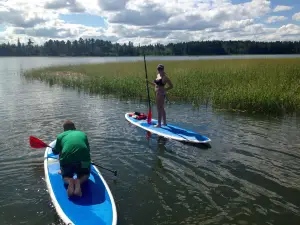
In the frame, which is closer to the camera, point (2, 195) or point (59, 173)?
point (2, 195)

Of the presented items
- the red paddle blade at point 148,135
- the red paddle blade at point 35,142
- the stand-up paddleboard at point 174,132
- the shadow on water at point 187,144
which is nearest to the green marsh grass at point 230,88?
the stand-up paddleboard at point 174,132

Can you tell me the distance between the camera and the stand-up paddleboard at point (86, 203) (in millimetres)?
5059

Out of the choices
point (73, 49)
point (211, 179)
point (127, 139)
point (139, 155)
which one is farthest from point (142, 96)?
point (73, 49)

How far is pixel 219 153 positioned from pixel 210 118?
190 inches

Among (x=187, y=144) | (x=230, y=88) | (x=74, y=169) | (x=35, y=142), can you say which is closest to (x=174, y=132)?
(x=187, y=144)

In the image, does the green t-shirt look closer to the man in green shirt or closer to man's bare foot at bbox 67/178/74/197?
the man in green shirt

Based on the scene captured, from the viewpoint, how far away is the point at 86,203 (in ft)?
18.2

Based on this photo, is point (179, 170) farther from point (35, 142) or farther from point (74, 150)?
point (35, 142)

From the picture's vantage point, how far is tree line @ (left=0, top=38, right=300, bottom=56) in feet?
394

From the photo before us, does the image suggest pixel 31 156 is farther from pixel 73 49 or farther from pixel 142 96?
pixel 73 49

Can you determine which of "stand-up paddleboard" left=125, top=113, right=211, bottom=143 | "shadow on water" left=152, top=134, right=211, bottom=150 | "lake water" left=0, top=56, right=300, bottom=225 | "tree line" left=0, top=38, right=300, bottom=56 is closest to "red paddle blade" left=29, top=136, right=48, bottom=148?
"lake water" left=0, top=56, right=300, bottom=225

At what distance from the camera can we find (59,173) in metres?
6.80

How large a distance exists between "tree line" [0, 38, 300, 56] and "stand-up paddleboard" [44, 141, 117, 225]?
8438 cm

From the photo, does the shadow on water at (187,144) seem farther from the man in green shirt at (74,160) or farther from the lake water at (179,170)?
the man in green shirt at (74,160)
